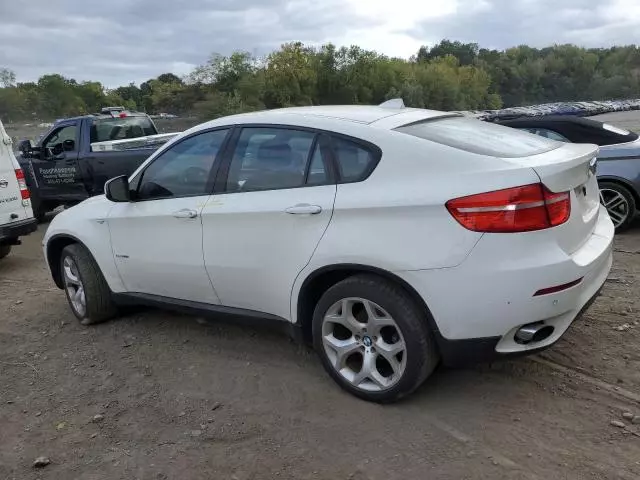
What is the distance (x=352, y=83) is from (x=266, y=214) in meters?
84.7

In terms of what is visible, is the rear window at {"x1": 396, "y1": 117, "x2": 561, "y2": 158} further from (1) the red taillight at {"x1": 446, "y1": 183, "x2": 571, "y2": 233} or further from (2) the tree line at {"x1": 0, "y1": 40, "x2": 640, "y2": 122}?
(2) the tree line at {"x1": 0, "y1": 40, "x2": 640, "y2": 122}

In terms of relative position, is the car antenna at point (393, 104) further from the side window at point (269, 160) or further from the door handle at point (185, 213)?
the door handle at point (185, 213)

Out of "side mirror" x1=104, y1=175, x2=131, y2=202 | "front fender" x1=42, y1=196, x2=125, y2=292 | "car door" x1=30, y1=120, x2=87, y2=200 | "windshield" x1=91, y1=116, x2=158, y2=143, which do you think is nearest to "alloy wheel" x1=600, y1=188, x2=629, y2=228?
"side mirror" x1=104, y1=175, x2=131, y2=202

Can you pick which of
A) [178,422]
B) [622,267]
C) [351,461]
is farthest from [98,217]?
[622,267]

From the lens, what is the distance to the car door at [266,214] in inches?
133

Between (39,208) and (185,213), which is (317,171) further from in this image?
(39,208)

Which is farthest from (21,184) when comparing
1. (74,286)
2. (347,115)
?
(347,115)

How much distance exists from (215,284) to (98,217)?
55.1 inches

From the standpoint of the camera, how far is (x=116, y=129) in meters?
10.2

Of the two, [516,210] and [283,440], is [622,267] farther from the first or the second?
[283,440]

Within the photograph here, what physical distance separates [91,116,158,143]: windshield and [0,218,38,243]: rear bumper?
262cm

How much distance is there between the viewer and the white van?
7344mm

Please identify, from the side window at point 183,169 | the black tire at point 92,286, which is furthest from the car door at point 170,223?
the black tire at point 92,286

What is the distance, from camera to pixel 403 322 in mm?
3064
